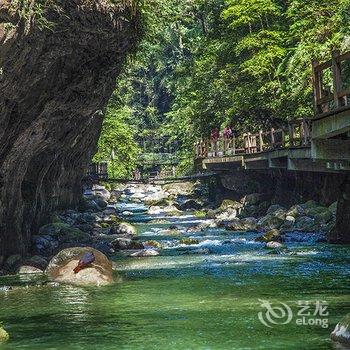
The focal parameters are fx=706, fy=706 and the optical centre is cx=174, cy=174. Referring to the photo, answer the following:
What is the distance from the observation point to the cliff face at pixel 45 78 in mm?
14328

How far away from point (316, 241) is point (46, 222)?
11563 mm

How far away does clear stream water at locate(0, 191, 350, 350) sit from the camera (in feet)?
34.7

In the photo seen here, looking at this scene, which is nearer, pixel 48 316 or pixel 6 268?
pixel 48 316

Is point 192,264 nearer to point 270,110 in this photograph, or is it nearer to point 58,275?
point 58,275

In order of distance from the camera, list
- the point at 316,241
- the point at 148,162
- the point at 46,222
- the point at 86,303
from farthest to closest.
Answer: the point at 148,162 → the point at 46,222 → the point at 316,241 → the point at 86,303

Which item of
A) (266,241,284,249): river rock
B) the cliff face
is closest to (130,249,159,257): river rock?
the cliff face

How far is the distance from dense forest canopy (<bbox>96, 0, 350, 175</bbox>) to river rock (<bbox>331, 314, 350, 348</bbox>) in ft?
35.2

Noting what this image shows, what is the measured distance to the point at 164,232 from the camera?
102 ft

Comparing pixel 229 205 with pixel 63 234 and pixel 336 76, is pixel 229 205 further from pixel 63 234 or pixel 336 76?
pixel 336 76

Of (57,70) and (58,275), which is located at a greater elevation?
(57,70)

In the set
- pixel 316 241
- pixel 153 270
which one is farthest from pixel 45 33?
pixel 316 241

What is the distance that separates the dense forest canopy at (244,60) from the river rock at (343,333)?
35.2 feet

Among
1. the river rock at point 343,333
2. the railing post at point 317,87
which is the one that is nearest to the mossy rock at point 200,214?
the railing post at point 317,87

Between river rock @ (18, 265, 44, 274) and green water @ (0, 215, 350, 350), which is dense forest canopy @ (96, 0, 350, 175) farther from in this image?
river rock @ (18, 265, 44, 274)
